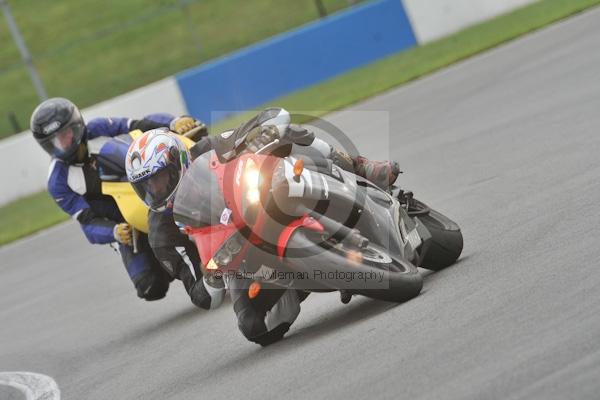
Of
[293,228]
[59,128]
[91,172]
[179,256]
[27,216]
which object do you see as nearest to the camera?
[293,228]

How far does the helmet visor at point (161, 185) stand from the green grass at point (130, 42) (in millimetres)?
17535

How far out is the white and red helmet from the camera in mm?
7536

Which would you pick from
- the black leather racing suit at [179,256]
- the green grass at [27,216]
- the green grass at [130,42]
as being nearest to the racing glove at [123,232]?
the black leather racing suit at [179,256]

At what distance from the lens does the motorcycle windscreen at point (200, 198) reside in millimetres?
6734

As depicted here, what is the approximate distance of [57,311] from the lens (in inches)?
459

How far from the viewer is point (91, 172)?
1029 cm

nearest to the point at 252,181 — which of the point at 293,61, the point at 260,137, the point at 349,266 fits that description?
the point at 260,137

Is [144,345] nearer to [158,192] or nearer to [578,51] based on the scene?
[158,192]

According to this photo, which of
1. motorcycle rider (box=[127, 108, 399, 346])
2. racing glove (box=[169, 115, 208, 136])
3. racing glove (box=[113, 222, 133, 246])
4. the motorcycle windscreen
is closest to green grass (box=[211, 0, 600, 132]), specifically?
racing glove (box=[169, 115, 208, 136])

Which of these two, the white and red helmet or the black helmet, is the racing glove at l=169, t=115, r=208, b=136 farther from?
the white and red helmet

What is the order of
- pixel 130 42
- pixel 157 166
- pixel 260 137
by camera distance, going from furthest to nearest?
pixel 130 42 → pixel 157 166 → pixel 260 137

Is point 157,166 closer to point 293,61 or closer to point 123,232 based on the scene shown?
point 123,232

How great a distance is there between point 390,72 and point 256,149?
548 inches

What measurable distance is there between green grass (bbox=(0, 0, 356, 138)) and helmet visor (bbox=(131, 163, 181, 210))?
1754cm
